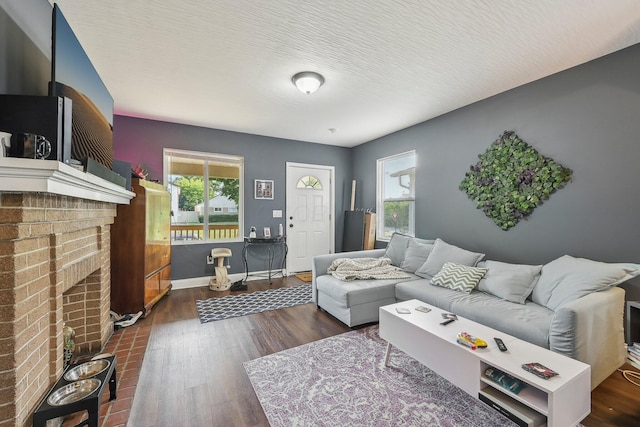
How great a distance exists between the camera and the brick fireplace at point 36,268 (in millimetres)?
1135

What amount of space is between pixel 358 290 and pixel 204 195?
300 cm

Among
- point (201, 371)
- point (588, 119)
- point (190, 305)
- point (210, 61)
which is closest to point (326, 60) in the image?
point (210, 61)

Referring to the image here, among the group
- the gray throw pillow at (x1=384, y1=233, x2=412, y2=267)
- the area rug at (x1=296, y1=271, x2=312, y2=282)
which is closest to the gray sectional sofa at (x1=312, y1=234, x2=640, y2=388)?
the gray throw pillow at (x1=384, y1=233, x2=412, y2=267)

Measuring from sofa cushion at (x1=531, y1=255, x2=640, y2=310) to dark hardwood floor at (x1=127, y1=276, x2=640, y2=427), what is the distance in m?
0.61

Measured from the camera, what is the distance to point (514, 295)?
2.28 metres

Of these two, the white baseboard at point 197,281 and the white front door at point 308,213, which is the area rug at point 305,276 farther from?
the white baseboard at point 197,281

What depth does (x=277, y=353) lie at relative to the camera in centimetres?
224

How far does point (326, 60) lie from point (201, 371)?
9.02 ft

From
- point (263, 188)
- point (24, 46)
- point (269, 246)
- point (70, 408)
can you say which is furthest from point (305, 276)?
point (24, 46)

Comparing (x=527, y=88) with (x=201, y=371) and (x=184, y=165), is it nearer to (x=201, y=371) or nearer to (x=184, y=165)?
(x=201, y=371)

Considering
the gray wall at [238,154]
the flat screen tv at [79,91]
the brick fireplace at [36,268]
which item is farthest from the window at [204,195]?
the brick fireplace at [36,268]

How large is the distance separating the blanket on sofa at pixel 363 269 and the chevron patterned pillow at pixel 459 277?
43 centimetres

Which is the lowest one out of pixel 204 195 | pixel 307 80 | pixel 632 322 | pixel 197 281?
pixel 197 281

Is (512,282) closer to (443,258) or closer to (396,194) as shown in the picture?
(443,258)
